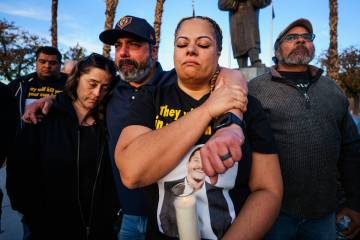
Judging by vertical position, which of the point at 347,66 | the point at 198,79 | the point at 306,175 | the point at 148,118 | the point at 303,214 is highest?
the point at 347,66

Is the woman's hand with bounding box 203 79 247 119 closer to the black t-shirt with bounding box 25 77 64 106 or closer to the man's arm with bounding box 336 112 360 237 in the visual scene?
the man's arm with bounding box 336 112 360 237

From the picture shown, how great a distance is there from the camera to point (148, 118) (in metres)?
1.34

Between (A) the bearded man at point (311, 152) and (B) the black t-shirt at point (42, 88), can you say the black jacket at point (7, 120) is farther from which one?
(B) the black t-shirt at point (42, 88)

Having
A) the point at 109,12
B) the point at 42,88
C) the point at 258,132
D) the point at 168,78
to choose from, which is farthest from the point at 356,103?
the point at 258,132

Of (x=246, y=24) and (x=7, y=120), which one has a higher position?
(x=246, y=24)

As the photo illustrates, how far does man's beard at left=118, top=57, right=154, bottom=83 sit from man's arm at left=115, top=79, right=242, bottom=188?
1009 mm

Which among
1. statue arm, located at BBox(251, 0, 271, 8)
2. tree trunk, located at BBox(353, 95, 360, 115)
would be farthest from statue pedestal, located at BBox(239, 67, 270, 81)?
tree trunk, located at BBox(353, 95, 360, 115)

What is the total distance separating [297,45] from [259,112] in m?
1.37

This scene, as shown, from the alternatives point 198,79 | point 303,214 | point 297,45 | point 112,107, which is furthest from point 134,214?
point 297,45

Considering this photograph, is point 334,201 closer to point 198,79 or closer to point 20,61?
point 198,79

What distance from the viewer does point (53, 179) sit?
2.01 m

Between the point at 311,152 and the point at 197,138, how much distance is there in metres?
1.35

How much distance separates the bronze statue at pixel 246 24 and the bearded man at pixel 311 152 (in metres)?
3.23

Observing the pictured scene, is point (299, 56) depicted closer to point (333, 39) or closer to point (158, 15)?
point (158, 15)
